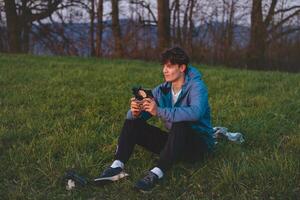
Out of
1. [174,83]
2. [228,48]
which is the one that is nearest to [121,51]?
[228,48]

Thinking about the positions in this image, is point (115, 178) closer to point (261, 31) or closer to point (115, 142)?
point (115, 142)

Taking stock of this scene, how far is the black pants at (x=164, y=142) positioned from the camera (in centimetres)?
450

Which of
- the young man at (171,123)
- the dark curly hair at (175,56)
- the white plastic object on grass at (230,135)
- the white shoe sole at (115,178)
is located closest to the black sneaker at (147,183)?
the young man at (171,123)

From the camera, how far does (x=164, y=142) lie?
498 cm

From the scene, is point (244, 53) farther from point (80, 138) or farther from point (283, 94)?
point (80, 138)

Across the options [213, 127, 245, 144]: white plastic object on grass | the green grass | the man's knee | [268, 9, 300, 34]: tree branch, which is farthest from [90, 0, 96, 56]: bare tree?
the man's knee

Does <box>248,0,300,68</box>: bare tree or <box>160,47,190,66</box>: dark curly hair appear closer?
<box>160,47,190,66</box>: dark curly hair

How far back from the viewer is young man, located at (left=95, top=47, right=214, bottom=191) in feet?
14.8

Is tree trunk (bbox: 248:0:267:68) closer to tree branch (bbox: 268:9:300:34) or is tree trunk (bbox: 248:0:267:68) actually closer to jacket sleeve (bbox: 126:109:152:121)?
tree branch (bbox: 268:9:300:34)

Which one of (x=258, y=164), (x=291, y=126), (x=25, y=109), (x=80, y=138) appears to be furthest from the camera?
(x=25, y=109)

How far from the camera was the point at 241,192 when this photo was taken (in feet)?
13.6

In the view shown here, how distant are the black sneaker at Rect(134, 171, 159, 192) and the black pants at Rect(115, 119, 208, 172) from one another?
0.43 feet

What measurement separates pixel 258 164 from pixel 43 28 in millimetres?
22718

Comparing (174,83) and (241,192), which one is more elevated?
(174,83)
